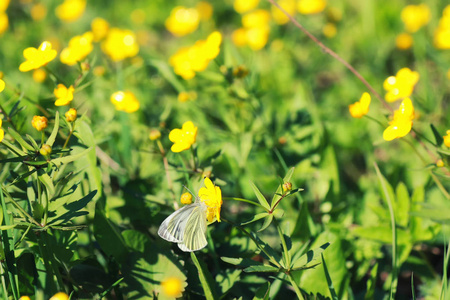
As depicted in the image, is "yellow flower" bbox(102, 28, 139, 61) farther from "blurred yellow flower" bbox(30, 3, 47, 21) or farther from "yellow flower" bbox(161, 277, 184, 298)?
"yellow flower" bbox(161, 277, 184, 298)

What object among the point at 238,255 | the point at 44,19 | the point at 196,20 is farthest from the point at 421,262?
A: the point at 44,19

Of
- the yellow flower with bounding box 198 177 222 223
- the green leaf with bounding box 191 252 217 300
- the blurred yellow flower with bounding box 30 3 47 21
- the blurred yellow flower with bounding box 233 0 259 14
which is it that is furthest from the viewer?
the blurred yellow flower with bounding box 30 3 47 21

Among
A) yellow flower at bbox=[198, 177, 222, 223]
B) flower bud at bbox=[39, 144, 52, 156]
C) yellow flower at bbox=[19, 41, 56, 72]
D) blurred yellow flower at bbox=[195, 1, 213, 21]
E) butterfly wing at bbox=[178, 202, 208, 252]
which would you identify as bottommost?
blurred yellow flower at bbox=[195, 1, 213, 21]

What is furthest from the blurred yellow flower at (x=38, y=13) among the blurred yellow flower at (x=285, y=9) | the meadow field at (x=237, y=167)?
the blurred yellow flower at (x=285, y=9)

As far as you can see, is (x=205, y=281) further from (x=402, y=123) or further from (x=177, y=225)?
(x=402, y=123)

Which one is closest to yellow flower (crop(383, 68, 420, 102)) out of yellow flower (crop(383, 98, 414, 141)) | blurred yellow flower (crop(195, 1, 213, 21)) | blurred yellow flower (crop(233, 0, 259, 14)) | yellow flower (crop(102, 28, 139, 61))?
yellow flower (crop(383, 98, 414, 141))

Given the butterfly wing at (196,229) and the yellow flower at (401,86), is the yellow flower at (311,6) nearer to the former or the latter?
the yellow flower at (401,86)
